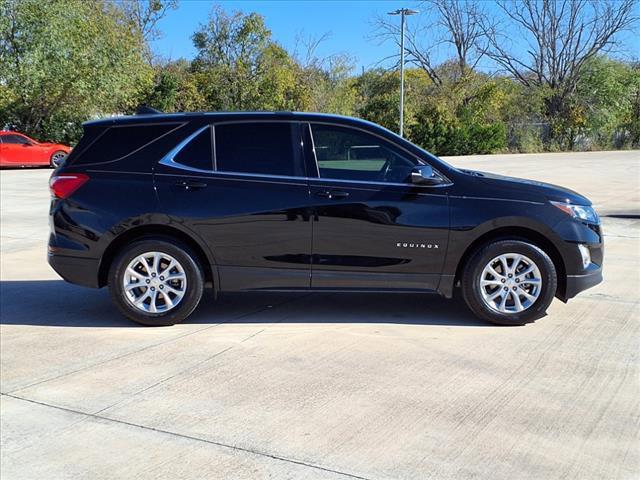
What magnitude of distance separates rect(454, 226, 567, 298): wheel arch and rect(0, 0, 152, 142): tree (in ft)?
88.9

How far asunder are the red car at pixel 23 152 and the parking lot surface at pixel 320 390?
2145 cm

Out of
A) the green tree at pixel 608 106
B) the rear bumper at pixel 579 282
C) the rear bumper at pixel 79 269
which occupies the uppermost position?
the green tree at pixel 608 106

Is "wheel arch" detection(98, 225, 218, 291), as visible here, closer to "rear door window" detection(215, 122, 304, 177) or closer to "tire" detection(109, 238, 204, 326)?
"tire" detection(109, 238, 204, 326)

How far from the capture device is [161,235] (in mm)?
5762

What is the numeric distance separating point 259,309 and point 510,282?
2301 millimetres

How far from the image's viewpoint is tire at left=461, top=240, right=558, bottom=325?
220 inches

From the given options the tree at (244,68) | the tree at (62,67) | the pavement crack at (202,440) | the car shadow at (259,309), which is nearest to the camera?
the pavement crack at (202,440)

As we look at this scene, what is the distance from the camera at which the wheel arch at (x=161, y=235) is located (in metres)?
5.74

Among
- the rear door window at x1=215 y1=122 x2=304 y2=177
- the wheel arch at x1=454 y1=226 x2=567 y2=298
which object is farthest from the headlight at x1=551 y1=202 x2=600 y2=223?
the rear door window at x1=215 y1=122 x2=304 y2=177

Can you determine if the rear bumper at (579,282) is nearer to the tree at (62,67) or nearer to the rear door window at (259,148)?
the rear door window at (259,148)

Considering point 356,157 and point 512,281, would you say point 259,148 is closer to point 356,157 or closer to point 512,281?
point 356,157

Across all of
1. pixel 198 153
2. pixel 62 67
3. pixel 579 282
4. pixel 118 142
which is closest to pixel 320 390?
pixel 198 153

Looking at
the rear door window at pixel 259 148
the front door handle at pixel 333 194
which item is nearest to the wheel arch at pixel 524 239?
the front door handle at pixel 333 194

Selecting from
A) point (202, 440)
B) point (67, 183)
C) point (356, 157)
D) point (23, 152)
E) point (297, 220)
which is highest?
point (23, 152)
